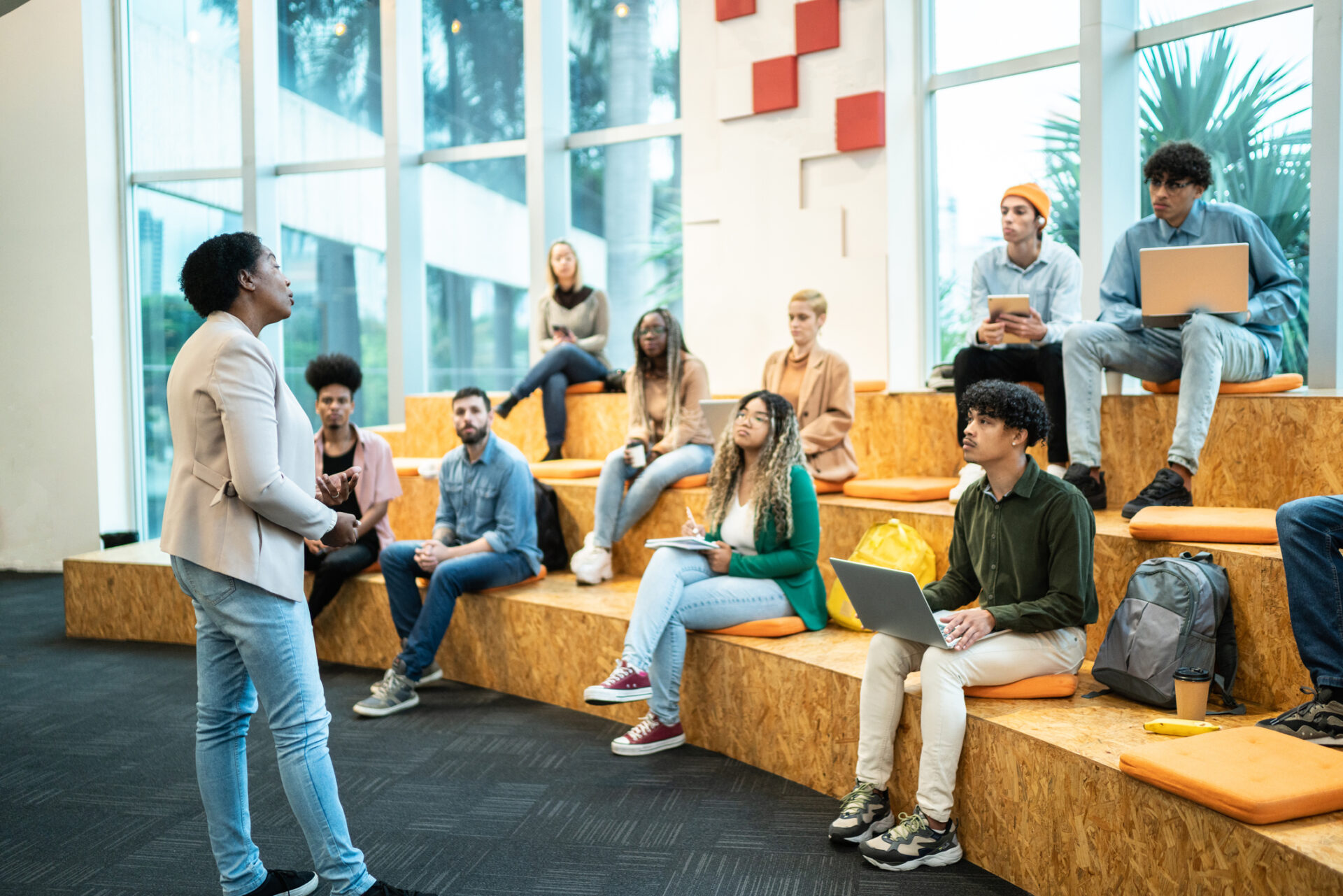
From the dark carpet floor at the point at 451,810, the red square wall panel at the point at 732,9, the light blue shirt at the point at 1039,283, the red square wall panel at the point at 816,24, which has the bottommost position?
the dark carpet floor at the point at 451,810

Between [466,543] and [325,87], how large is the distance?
4745 mm

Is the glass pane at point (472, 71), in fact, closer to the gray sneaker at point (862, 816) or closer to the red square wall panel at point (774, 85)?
the red square wall panel at point (774, 85)

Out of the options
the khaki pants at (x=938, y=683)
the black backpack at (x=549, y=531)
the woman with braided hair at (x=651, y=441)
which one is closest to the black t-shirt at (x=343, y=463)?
the black backpack at (x=549, y=531)

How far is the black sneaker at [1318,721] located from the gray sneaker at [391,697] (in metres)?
2.85

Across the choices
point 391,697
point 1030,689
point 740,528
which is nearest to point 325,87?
point 391,697

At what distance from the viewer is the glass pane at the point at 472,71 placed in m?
7.13

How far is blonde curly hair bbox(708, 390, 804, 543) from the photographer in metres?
3.43

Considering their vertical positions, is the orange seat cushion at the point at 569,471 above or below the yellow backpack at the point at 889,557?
above

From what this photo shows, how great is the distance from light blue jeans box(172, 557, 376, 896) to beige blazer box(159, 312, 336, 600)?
0.06m

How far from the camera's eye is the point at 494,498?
4234 millimetres

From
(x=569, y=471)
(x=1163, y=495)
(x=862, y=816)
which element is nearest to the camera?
(x=862, y=816)

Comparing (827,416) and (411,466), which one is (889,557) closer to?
(827,416)

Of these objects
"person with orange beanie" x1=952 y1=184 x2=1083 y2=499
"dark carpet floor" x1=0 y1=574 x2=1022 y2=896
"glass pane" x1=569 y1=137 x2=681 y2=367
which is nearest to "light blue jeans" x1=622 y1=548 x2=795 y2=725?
"dark carpet floor" x1=0 y1=574 x2=1022 y2=896

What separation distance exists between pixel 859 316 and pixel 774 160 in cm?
101
